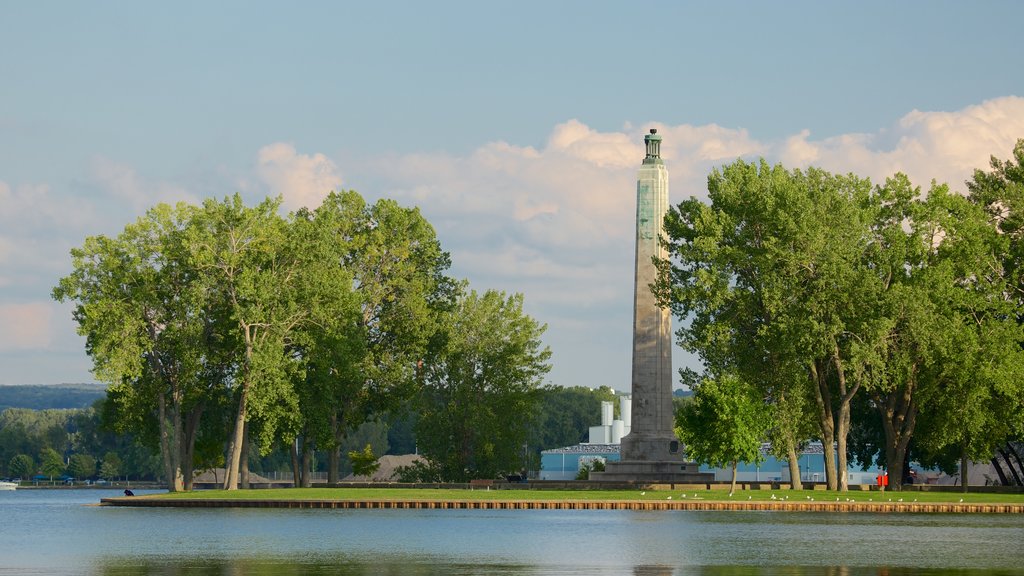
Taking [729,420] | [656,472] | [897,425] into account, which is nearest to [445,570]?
[729,420]

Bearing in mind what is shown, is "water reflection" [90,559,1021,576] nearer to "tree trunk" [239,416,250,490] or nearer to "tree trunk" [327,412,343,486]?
"tree trunk" [239,416,250,490]

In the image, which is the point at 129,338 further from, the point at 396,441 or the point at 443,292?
the point at 396,441

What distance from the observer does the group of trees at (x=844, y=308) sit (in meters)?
76.9

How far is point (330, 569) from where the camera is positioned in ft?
133

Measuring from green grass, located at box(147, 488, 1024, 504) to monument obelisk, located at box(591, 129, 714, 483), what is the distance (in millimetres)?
6591

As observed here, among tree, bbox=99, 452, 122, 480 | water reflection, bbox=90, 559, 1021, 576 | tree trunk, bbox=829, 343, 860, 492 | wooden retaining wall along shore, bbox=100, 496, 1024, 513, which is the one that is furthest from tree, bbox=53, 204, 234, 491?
tree, bbox=99, 452, 122, 480

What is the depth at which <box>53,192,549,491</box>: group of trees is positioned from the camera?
284 ft

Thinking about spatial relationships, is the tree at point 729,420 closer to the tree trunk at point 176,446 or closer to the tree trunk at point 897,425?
the tree trunk at point 897,425

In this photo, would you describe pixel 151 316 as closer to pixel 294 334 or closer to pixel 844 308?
pixel 294 334

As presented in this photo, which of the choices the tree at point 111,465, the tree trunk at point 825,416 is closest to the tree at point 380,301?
the tree trunk at point 825,416

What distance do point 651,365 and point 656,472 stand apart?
679 cm

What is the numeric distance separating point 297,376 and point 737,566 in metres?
52.1

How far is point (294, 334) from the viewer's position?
88.2m

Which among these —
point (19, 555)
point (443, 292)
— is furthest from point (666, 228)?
point (19, 555)
